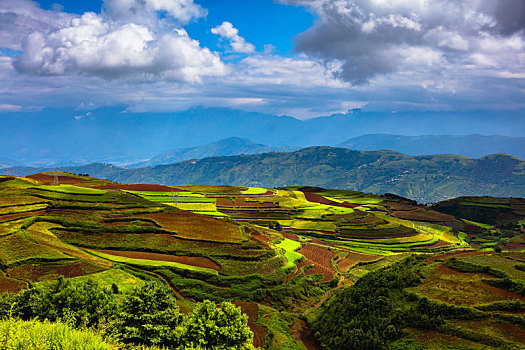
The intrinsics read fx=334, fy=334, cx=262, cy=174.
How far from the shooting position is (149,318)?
3134 centimetres

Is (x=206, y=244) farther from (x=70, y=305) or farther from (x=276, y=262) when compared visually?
(x=70, y=305)

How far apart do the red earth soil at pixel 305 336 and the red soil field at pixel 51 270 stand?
2948 centimetres

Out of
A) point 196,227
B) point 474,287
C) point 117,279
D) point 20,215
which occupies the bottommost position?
point 117,279

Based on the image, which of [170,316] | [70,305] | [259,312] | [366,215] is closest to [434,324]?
[259,312]

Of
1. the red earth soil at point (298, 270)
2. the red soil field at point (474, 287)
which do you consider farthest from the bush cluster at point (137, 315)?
the red earth soil at point (298, 270)

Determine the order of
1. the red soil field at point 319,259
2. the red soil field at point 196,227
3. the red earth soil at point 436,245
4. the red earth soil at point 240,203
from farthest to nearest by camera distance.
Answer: the red earth soil at point 240,203 < the red earth soil at point 436,245 < the red soil field at point 319,259 < the red soil field at point 196,227

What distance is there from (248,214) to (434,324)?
99765 mm

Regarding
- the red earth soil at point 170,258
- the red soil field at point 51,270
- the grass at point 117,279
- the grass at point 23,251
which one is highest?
the grass at point 23,251

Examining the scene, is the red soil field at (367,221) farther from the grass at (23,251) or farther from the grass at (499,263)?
the grass at (23,251)

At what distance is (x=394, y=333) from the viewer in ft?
130

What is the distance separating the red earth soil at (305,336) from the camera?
46.1 meters

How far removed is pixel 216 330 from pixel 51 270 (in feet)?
93.7

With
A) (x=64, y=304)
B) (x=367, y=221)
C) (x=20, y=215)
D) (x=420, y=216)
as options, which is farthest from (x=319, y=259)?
(x=420, y=216)

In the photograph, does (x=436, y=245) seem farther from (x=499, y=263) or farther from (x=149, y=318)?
(x=149, y=318)
